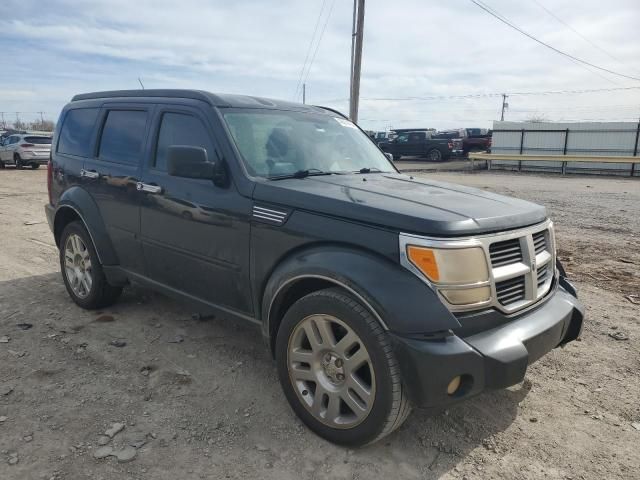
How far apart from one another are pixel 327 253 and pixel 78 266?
3.17 m

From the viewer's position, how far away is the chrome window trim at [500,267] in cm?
250

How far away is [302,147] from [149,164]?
123cm

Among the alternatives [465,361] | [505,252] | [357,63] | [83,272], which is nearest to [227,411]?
[465,361]

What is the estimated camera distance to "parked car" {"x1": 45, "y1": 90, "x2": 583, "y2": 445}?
98.4 inches

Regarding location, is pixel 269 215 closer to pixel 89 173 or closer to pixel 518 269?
pixel 518 269

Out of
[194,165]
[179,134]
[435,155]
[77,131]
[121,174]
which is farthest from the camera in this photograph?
[435,155]

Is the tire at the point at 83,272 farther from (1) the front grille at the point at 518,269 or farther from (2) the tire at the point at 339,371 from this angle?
(1) the front grille at the point at 518,269

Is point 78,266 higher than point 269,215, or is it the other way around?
point 269,215

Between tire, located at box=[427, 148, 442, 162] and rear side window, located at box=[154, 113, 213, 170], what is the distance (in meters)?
26.5

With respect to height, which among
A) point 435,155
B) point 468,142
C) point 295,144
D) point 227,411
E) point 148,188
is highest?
point 468,142

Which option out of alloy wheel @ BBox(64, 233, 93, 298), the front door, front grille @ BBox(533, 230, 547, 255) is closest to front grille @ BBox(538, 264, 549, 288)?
front grille @ BBox(533, 230, 547, 255)

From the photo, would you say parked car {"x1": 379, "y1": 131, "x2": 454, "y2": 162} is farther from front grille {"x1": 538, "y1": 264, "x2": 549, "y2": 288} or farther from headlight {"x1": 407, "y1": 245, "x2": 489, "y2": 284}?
headlight {"x1": 407, "y1": 245, "x2": 489, "y2": 284}

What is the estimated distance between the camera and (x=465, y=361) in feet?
7.96

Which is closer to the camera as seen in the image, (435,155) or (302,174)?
(302,174)
